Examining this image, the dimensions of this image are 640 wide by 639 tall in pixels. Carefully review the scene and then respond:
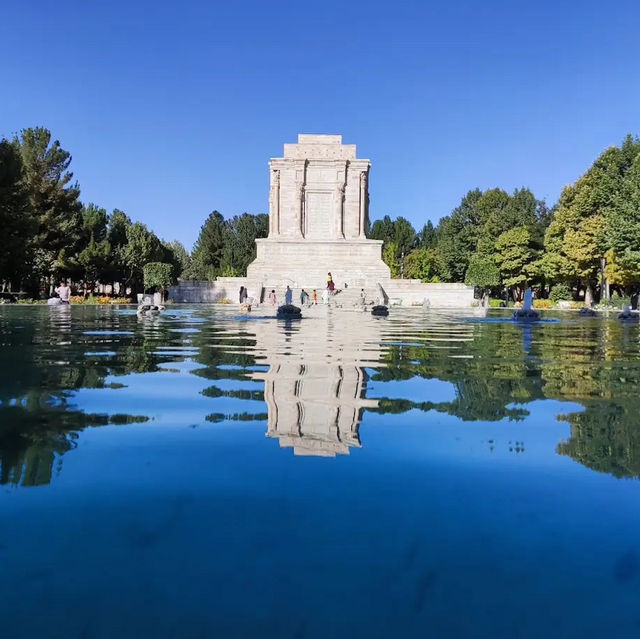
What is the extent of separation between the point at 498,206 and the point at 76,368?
2873 inches

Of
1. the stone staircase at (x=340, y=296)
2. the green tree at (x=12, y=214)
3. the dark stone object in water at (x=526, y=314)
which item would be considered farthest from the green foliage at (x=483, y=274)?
the green tree at (x=12, y=214)

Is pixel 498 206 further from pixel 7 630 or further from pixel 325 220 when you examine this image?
pixel 7 630

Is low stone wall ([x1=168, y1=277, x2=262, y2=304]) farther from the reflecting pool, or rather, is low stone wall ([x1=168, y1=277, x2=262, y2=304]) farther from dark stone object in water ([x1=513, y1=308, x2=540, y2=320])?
the reflecting pool

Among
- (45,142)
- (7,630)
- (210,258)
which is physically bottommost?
(7,630)

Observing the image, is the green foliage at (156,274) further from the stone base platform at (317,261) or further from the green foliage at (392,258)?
the green foliage at (392,258)

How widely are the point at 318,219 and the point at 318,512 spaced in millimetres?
59887

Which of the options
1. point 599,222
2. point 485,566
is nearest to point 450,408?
point 485,566

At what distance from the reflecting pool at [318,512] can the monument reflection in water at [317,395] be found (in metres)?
0.03

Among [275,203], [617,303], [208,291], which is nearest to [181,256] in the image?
[275,203]

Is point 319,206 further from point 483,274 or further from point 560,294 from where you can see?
point 560,294

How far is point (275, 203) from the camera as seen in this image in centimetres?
6153

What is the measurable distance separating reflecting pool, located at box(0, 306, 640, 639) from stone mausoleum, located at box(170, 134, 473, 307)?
1944 inches

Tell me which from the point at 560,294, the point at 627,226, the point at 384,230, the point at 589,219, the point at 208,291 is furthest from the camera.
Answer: the point at 384,230

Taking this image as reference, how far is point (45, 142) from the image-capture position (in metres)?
56.6
